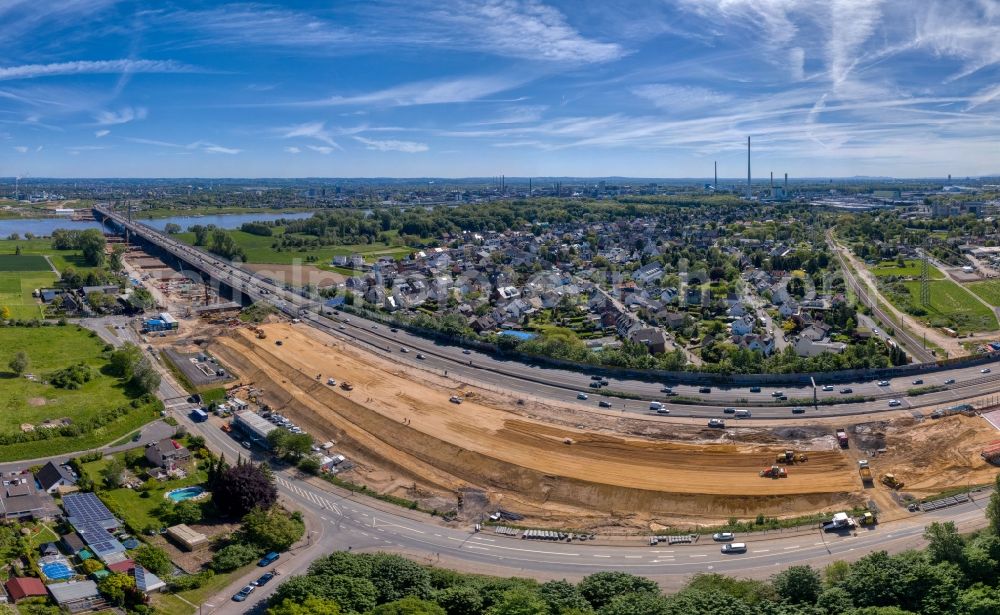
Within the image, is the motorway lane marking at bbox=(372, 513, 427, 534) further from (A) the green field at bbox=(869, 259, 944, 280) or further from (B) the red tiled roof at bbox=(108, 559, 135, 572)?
(A) the green field at bbox=(869, 259, 944, 280)

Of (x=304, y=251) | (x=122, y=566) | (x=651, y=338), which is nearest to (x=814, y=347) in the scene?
(x=651, y=338)

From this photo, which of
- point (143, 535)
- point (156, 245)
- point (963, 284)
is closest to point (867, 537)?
point (143, 535)

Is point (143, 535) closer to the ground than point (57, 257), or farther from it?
closer to the ground

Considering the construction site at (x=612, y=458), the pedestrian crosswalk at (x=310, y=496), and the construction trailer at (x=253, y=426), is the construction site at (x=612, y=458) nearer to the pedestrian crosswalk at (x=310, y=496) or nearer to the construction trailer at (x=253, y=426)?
the construction trailer at (x=253, y=426)

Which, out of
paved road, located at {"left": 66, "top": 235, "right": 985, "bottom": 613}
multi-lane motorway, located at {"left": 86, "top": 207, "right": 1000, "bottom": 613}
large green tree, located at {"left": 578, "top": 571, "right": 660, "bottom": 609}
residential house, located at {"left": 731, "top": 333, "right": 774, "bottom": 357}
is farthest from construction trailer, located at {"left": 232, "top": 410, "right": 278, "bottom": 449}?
residential house, located at {"left": 731, "top": 333, "right": 774, "bottom": 357}

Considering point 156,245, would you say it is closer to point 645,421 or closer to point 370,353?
point 370,353

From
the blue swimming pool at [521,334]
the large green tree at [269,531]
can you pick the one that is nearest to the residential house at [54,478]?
the large green tree at [269,531]
